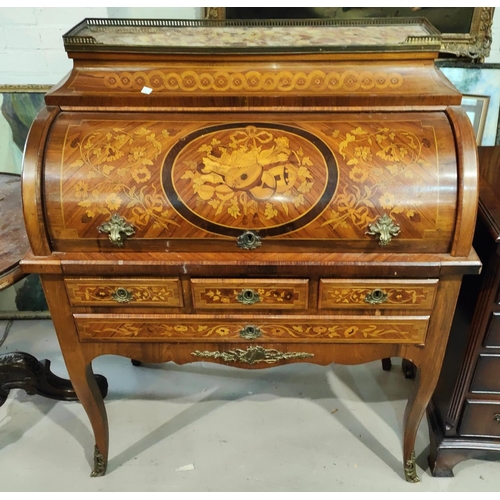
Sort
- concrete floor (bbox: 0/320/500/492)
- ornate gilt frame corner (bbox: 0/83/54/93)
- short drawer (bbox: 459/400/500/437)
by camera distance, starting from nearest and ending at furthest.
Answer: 1. short drawer (bbox: 459/400/500/437)
2. concrete floor (bbox: 0/320/500/492)
3. ornate gilt frame corner (bbox: 0/83/54/93)

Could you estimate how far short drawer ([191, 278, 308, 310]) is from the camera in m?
1.21

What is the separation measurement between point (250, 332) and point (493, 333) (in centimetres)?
74

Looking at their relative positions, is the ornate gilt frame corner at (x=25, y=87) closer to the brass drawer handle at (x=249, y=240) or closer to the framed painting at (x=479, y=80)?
the brass drawer handle at (x=249, y=240)

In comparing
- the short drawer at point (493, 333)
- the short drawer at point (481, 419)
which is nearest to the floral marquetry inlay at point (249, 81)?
the short drawer at point (493, 333)

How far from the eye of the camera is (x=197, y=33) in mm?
1427

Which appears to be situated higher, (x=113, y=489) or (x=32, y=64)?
(x=32, y=64)

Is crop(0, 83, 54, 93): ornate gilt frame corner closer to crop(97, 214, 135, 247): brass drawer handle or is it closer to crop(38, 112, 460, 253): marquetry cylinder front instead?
crop(38, 112, 460, 253): marquetry cylinder front

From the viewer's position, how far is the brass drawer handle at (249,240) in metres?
1.15

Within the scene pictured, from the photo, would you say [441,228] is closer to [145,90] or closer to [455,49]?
[145,90]

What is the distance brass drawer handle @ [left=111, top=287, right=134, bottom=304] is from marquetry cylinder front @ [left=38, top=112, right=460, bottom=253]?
12cm

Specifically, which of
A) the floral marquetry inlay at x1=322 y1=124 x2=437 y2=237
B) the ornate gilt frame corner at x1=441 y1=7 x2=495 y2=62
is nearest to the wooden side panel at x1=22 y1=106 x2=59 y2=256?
the floral marquetry inlay at x1=322 y1=124 x2=437 y2=237

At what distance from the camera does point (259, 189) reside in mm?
1144

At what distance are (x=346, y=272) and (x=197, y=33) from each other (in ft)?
2.87

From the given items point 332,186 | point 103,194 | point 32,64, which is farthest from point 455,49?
point 32,64
